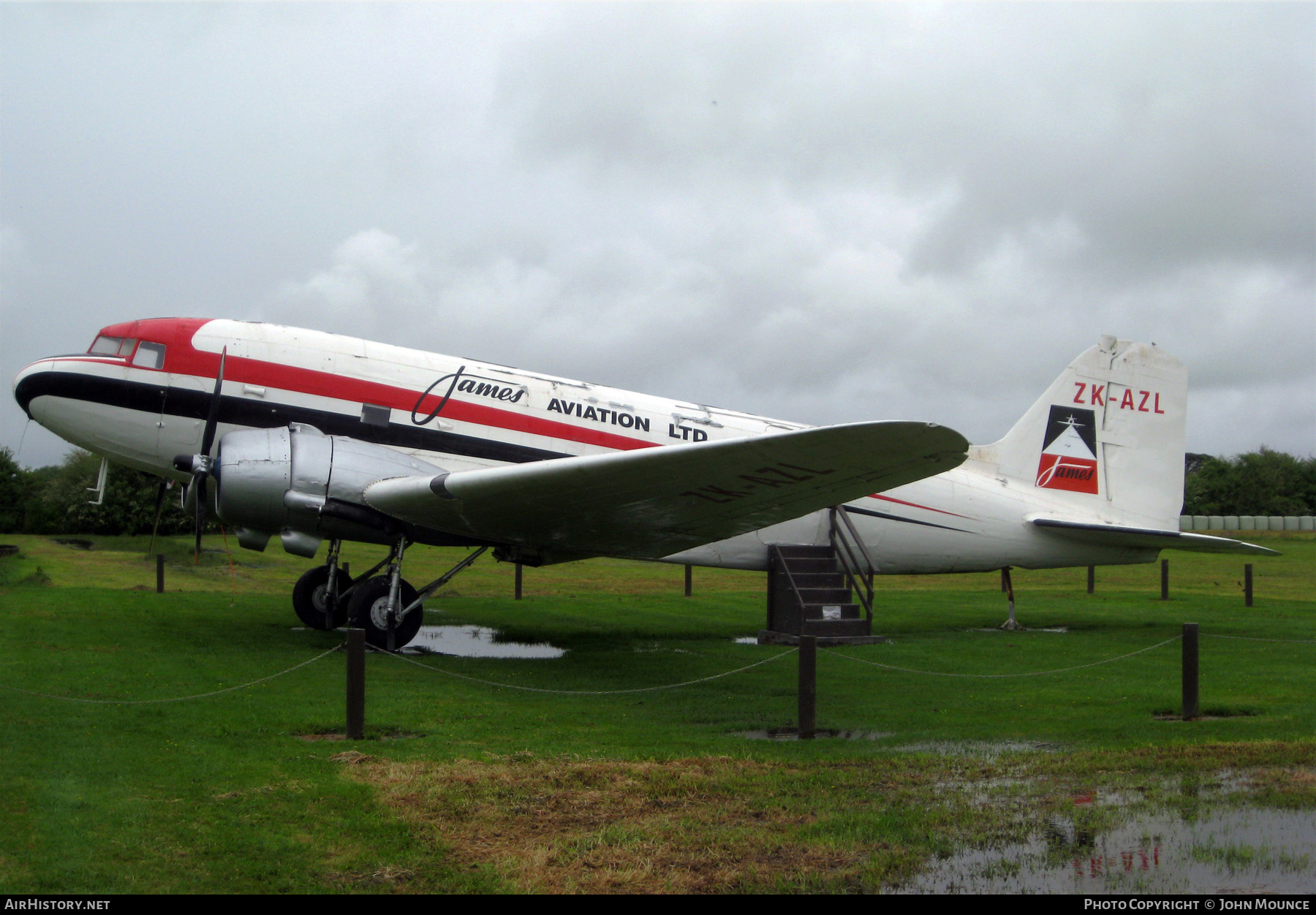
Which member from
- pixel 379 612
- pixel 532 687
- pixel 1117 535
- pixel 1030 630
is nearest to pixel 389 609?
pixel 379 612

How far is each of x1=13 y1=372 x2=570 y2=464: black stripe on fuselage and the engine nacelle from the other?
614 millimetres

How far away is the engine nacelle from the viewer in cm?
1077

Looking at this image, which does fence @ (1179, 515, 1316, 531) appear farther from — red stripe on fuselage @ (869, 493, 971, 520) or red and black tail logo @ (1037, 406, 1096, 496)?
red stripe on fuselage @ (869, 493, 971, 520)

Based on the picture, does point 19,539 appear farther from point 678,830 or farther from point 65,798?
point 678,830

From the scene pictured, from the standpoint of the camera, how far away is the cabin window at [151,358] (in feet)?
39.6

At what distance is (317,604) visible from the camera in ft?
45.4

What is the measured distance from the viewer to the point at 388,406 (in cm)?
1241

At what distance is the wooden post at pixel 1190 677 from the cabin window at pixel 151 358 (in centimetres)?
1186

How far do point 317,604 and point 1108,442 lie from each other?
12764mm

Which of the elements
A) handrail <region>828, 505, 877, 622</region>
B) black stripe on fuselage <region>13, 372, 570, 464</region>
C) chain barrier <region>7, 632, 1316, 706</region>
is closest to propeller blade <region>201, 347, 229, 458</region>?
black stripe on fuselage <region>13, 372, 570, 464</region>

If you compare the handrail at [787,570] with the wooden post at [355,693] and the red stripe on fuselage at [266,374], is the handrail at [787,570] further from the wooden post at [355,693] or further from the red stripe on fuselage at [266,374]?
the wooden post at [355,693]

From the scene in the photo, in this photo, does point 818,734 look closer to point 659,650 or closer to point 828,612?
point 659,650

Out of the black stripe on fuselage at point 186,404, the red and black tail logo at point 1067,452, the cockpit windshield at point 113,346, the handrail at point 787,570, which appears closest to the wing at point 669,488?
the black stripe on fuselage at point 186,404

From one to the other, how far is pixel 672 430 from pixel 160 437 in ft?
22.1
